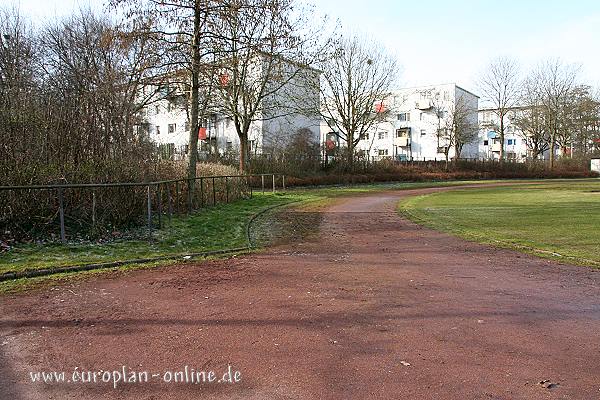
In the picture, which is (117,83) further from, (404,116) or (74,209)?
(404,116)

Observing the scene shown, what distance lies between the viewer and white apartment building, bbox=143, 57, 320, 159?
103ft

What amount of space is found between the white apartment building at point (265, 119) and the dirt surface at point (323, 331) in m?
17.0

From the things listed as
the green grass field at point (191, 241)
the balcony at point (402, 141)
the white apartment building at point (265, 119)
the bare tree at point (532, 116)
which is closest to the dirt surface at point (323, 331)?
the green grass field at point (191, 241)

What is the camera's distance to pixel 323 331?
487 centimetres

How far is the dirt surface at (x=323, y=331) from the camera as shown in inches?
146

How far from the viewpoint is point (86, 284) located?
6934 mm

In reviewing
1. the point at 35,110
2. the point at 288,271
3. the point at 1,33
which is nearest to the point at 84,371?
the point at 288,271

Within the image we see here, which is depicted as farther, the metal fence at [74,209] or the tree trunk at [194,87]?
the tree trunk at [194,87]

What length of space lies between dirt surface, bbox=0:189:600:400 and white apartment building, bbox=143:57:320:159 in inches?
671

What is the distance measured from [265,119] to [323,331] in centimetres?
2958

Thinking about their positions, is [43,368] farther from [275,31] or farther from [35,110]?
[275,31]

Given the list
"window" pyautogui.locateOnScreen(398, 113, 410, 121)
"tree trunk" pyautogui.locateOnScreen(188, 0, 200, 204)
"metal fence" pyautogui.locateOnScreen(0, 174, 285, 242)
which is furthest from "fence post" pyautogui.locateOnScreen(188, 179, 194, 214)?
"window" pyautogui.locateOnScreen(398, 113, 410, 121)

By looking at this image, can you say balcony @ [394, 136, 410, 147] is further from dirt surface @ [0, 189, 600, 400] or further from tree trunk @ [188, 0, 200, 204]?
dirt surface @ [0, 189, 600, 400]

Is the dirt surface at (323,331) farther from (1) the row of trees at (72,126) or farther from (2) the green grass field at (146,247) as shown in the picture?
(1) the row of trees at (72,126)
